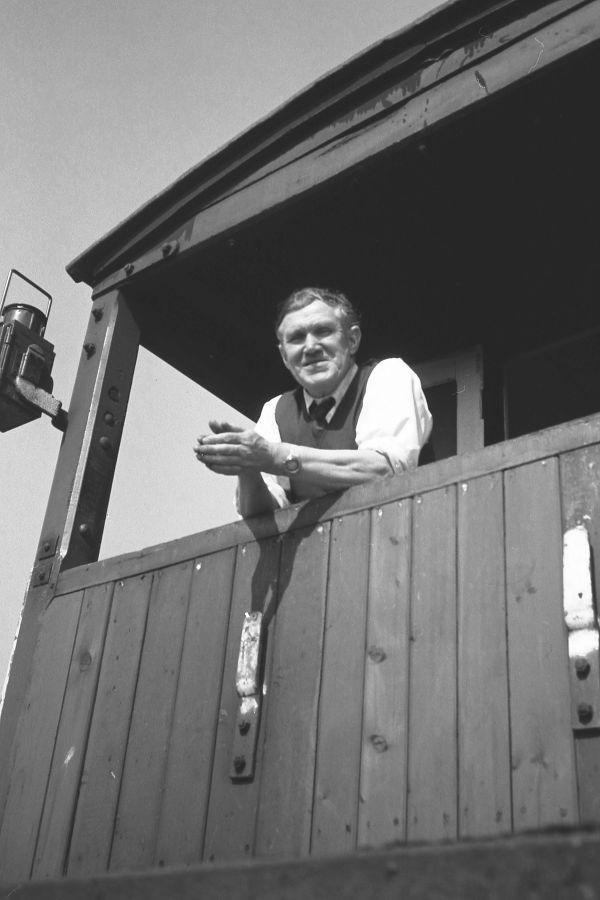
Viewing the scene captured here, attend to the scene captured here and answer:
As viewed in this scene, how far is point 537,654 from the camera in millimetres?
2594

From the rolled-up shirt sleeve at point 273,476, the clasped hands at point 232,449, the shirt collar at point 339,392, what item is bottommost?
the clasped hands at point 232,449

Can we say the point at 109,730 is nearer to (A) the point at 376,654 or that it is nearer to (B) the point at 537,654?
(A) the point at 376,654

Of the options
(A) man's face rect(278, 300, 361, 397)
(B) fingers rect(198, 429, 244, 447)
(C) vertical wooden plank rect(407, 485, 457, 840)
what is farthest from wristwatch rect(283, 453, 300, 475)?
(A) man's face rect(278, 300, 361, 397)

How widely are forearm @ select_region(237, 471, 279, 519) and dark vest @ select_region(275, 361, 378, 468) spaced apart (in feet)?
1.04

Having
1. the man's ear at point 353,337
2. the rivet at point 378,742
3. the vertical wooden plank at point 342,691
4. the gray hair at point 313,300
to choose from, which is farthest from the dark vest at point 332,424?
the rivet at point 378,742

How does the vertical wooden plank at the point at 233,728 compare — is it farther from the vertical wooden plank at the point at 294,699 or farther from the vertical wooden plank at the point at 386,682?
the vertical wooden plank at the point at 386,682

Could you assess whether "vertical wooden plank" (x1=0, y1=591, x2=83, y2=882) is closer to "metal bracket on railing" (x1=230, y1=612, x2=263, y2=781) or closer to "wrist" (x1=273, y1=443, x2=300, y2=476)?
"metal bracket on railing" (x1=230, y1=612, x2=263, y2=781)

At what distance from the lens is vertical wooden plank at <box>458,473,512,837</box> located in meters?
2.51

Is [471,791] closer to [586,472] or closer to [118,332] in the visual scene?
[586,472]

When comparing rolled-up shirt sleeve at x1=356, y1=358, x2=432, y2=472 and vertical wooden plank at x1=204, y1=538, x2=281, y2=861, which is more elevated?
rolled-up shirt sleeve at x1=356, y1=358, x2=432, y2=472

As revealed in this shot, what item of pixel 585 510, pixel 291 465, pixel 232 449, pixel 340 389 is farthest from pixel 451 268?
pixel 585 510

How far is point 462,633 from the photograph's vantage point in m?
2.79

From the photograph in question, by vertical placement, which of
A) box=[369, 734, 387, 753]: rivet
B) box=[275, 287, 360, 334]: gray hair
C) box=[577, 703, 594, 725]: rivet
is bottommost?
box=[369, 734, 387, 753]: rivet

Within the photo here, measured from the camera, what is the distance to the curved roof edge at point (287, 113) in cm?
386
